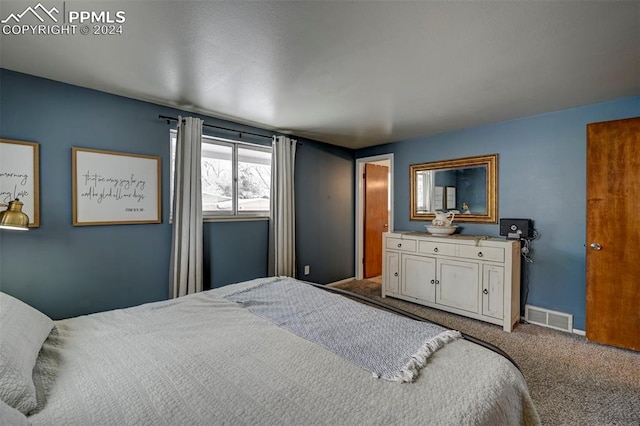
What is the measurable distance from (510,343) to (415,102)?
2395mm

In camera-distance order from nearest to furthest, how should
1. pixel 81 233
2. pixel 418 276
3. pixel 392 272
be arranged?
1. pixel 81 233
2. pixel 418 276
3. pixel 392 272

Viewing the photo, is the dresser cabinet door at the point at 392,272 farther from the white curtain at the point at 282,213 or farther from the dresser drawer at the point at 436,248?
the white curtain at the point at 282,213

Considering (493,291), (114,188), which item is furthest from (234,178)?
(493,291)

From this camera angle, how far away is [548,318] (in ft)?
10.0

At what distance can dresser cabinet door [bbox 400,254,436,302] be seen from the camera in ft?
11.6

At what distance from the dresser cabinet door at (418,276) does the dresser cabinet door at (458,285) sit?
0.29 ft

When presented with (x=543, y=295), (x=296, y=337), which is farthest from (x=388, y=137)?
(x=296, y=337)

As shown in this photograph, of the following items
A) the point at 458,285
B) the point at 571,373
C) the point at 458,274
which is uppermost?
the point at 458,274

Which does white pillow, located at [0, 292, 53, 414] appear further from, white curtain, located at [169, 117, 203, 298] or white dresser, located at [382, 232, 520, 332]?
white dresser, located at [382, 232, 520, 332]

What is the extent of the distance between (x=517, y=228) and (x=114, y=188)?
159 inches

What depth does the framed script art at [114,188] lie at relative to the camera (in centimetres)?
241

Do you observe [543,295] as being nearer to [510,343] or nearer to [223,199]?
[510,343]

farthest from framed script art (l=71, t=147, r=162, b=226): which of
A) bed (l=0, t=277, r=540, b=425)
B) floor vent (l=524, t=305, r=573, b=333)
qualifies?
floor vent (l=524, t=305, r=573, b=333)

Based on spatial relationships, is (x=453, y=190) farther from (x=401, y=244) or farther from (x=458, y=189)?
(x=401, y=244)
